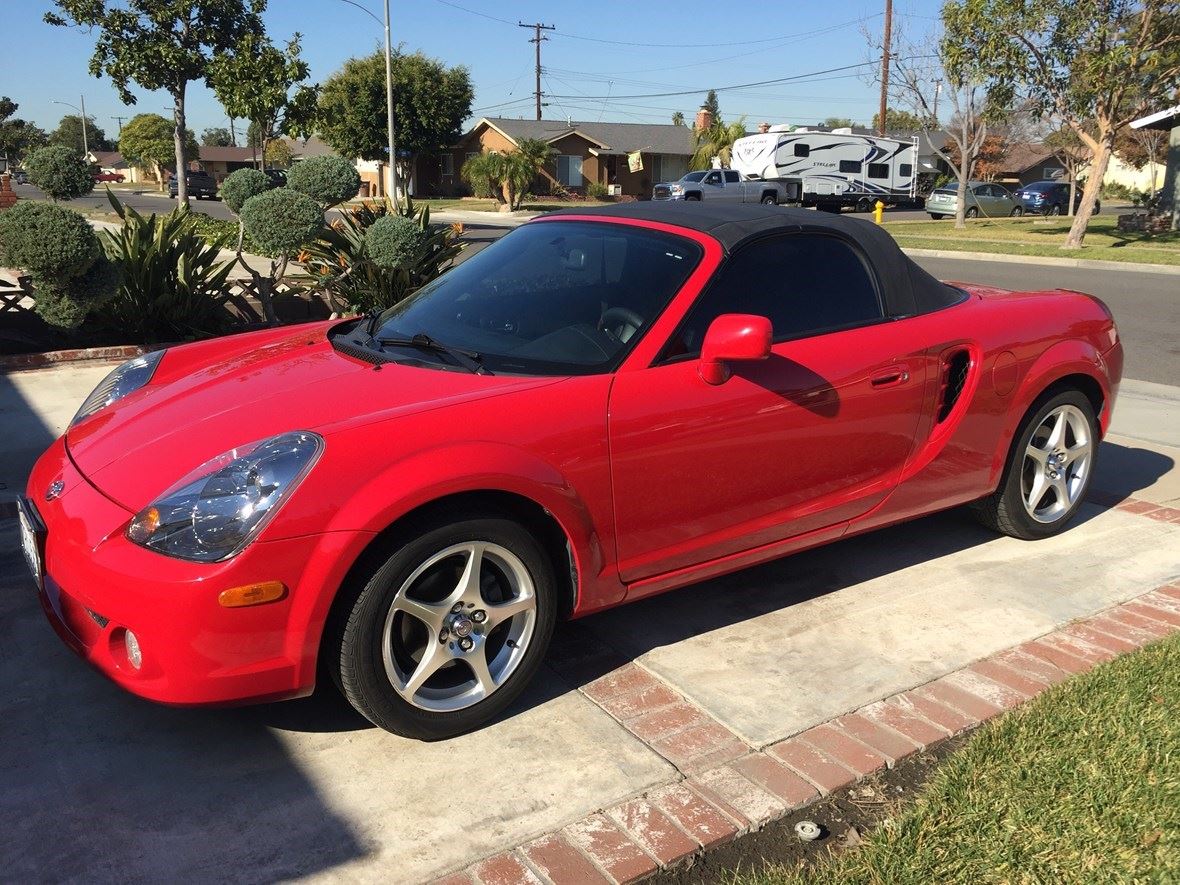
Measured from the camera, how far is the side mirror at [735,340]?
10.9ft

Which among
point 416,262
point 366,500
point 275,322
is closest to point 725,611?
point 366,500

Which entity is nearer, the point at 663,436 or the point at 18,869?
the point at 18,869

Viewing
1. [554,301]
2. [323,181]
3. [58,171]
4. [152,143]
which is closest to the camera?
[554,301]

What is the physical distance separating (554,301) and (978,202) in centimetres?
4158

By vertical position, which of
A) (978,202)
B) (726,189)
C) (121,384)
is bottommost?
(121,384)

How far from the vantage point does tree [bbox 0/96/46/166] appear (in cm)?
7125

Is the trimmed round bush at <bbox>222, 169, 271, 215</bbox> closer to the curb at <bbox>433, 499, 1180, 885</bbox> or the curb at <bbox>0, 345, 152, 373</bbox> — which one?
the curb at <bbox>0, 345, 152, 373</bbox>

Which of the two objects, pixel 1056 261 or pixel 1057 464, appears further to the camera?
pixel 1056 261

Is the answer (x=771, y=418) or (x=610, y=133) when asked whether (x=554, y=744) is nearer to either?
(x=771, y=418)

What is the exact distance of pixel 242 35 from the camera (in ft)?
82.6

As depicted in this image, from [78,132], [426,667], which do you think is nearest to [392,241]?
[426,667]

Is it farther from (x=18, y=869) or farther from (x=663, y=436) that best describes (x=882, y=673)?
(x=18, y=869)

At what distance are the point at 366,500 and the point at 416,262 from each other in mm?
6438

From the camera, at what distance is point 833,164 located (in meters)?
41.8
